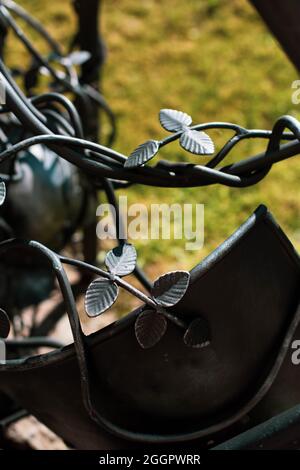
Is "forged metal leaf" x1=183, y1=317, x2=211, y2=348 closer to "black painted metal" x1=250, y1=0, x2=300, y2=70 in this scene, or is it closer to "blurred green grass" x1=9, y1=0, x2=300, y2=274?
"black painted metal" x1=250, y1=0, x2=300, y2=70

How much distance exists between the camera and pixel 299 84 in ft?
10.3

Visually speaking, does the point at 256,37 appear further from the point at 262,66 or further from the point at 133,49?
the point at 133,49

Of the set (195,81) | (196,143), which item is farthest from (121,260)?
(195,81)

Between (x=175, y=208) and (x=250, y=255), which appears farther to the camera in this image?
(x=175, y=208)

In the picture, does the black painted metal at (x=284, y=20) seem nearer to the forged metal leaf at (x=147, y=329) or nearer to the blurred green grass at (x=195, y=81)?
the forged metal leaf at (x=147, y=329)

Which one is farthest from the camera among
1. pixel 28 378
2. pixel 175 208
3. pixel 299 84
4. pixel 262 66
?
pixel 262 66

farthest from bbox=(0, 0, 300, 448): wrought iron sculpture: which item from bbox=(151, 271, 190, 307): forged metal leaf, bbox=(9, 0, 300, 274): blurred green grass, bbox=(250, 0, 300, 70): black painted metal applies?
bbox=(9, 0, 300, 274): blurred green grass

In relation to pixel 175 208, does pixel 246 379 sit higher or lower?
lower

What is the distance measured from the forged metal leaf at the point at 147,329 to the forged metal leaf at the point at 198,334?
0.14 ft

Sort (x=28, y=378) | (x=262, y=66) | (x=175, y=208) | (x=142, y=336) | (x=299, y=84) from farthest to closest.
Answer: (x=262, y=66) < (x=299, y=84) < (x=175, y=208) < (x=28, y=378) < (x=142, y=336)

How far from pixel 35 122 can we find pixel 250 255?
35cm

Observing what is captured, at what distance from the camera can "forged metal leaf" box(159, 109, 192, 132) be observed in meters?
1.04

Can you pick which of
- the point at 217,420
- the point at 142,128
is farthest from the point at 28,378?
the point at 142,128

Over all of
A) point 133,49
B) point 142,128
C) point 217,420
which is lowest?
point 217,420
